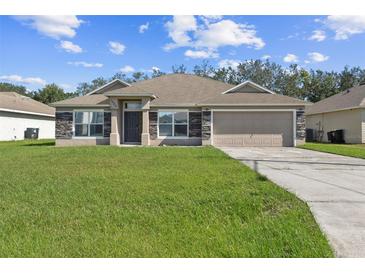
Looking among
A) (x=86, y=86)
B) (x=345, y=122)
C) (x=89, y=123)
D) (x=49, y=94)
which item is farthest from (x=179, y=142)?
(x=86, y=86)

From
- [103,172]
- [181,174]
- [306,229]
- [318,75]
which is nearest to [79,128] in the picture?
[103,172]

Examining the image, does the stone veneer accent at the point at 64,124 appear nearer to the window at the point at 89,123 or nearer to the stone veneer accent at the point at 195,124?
the window at the point at 89,123

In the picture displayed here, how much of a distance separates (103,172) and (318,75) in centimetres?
4955

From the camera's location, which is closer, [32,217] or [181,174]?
[32,217]

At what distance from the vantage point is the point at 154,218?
14.7ft

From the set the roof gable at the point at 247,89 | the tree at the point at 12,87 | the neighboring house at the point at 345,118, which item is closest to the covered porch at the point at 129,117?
the roof gable at the point at 247,89

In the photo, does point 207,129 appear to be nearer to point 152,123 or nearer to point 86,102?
point 152,123

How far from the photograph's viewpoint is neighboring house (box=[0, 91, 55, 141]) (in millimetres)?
26275

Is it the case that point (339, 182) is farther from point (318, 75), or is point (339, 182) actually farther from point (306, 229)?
point (318, 75)

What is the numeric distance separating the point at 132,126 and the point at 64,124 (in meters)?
4.27

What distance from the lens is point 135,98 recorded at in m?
19.1

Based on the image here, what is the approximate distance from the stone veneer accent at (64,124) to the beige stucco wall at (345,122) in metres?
→ 19.5

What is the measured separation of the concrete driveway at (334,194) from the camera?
12.3 feet
